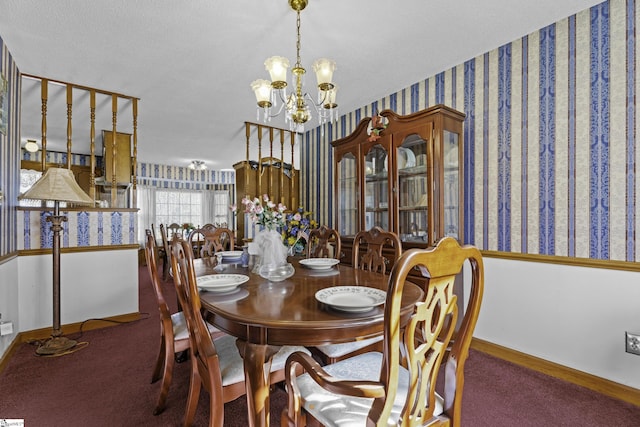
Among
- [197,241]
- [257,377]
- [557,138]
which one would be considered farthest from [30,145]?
[557,138]

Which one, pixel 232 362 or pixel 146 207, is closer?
pixel 232 362

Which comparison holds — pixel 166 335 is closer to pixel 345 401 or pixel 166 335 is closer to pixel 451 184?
pixel 345 401

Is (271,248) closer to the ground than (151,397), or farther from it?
farther from it

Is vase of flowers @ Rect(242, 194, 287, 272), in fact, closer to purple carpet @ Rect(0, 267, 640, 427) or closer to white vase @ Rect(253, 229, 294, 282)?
white vase @ Rect(253, 229, 294, 282)

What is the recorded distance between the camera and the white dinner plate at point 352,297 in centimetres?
118

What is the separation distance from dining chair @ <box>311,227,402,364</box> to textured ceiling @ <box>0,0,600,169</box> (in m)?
1.44

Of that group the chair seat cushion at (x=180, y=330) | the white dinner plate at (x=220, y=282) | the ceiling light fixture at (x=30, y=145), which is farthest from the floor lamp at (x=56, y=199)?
the ceiling light fixture at (x=30, y=145)

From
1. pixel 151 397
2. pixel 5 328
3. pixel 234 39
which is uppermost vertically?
pixel 234 39

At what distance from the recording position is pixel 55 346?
2488 millimetres

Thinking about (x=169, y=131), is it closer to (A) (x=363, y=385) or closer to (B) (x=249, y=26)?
(B) (x=249, y=26)

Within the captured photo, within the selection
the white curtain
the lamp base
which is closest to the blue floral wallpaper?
the lamp base

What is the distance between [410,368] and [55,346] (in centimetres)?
295

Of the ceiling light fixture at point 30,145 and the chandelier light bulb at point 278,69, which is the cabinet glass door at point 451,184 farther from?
the ceiling light fixture at point 30,145

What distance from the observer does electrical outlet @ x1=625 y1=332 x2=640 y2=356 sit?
177 centimetres
